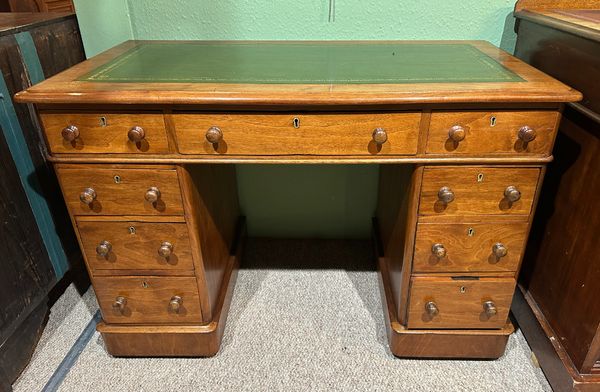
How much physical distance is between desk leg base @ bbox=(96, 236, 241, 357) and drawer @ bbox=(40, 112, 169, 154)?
0.55m

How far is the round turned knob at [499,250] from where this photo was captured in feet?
3.76

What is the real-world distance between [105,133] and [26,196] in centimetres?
47

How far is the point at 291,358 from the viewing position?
135 centimetres

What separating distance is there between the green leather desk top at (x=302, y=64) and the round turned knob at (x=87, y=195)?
0.27 metres

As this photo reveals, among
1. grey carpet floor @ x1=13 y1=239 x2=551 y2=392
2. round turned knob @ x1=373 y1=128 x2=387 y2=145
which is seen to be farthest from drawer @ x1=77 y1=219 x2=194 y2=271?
round turned knob @ x1=373 y1=128 x2=387 y2=145

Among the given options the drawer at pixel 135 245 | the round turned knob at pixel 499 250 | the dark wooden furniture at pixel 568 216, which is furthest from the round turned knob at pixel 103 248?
→ the dark wooden furniture at pixel 568 216

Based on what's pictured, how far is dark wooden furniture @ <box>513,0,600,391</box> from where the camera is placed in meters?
1.07

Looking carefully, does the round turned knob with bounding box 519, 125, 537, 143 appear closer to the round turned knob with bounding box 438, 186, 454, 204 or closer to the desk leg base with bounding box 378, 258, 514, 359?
the round turned knob with bounding box 438, 186, 454, 204

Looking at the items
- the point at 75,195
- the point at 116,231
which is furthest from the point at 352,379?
the point at 75,195

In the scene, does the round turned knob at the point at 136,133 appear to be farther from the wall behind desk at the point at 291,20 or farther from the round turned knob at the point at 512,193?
the round turned knob at the point at 512,193

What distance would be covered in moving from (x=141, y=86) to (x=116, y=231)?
0.40 meters

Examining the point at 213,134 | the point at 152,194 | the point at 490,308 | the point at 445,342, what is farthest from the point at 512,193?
the point at 152,194

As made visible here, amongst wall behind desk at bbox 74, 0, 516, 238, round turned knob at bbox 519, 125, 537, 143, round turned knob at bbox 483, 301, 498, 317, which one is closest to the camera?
round turned knob at bbox 519, 125, 537, 143

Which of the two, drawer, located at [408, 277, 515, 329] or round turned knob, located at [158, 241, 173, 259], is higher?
round turned knob, located at [158, 241, 173, 259]
